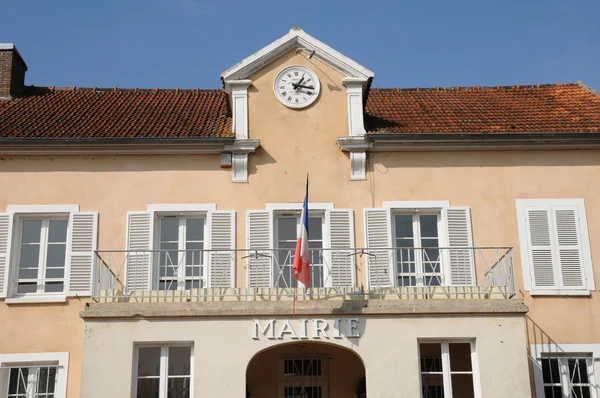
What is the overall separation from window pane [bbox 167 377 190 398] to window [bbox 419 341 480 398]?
3.97m

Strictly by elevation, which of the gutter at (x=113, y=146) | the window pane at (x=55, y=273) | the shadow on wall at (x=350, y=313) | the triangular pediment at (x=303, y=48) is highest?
the triangular pediment at (x=303, y=48)

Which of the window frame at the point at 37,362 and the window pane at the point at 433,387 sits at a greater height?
A: the window frame at the point at 37,362

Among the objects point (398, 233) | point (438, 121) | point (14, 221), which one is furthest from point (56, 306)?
point (438, 121)

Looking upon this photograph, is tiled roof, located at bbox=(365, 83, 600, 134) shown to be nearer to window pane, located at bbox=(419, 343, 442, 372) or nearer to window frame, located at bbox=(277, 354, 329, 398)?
window pane, located at bbox=(419, 343, 442, 372)

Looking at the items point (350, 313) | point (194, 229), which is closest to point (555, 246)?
point (350, 313)

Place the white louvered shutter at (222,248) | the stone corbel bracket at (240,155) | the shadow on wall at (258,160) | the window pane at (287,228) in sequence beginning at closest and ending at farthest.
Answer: the white louvered shutter at (222,248), the window pane at (287,228), the stone corbel bracket at (240,155), the shadow on wall at (258,160)

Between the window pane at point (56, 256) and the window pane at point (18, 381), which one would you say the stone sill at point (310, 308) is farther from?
the window pane at point (18, 381)

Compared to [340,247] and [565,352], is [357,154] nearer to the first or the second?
[340,247]

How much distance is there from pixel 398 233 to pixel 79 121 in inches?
275

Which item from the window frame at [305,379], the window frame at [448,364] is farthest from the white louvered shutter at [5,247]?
the window frame at [448,364]

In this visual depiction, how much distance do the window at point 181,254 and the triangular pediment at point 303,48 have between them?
120 inches

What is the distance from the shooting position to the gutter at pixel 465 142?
1656 centimetres

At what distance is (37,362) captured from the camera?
50.4 feet

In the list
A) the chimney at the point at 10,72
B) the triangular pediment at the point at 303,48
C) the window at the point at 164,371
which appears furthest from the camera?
the chimney at the point at 10,72
